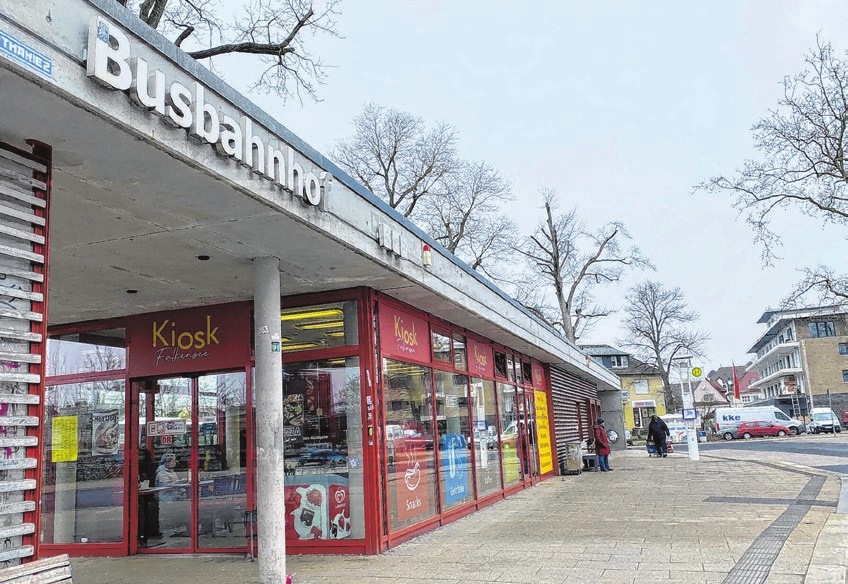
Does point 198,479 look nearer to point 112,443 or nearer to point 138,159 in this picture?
point 112,443

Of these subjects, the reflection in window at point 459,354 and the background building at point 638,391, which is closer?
the reflection in window at point 459,354

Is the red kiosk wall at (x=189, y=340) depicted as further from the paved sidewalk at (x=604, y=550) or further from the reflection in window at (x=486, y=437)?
the reflection in window at (x=486, y=437)

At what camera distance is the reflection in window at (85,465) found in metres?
8.51

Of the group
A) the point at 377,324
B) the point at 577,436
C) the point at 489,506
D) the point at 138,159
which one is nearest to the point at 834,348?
the point at 577,436

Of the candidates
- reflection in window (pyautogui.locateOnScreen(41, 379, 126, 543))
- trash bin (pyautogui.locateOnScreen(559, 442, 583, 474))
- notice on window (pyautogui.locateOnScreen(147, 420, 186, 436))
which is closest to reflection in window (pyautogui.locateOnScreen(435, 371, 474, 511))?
notice on window (pyautogui.locateOnScreen(147, 420, 186, 436))

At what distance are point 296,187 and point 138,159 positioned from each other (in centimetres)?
144

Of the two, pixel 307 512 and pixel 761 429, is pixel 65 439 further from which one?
pixel 761 429

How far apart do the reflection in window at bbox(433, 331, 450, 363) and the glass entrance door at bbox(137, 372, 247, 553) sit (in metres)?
3.06

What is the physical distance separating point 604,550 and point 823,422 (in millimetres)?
42226

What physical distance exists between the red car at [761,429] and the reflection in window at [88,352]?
4008 cm

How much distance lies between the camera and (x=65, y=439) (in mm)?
8883

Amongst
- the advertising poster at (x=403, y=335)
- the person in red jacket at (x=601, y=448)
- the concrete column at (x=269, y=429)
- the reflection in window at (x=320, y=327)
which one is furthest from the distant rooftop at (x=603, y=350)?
the concrete column at (x=269, y=429)

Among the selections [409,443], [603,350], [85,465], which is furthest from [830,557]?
[603,350]

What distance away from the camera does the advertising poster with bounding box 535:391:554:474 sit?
16.5m
